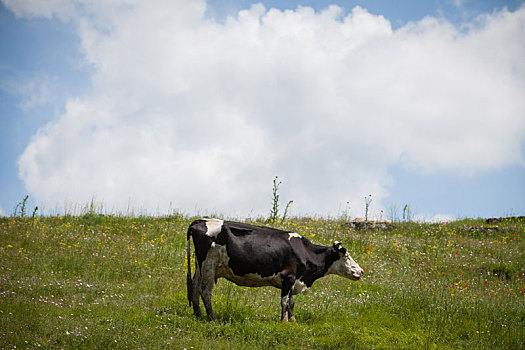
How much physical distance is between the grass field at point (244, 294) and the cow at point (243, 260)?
73 cm

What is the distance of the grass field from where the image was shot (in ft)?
30.5

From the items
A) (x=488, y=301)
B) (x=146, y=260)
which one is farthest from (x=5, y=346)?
(x=488, y=301)

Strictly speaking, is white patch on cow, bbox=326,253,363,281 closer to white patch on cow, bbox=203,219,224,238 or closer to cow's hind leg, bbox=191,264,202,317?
white patch on cow, bbox=203,219,224,238

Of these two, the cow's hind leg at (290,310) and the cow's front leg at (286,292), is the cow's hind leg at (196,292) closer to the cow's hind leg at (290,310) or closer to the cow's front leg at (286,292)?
the cow's front leg at (286,292)

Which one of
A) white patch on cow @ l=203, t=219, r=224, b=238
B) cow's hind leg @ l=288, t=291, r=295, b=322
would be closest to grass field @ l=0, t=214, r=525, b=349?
cow's hind leg @ l=288, t=291, r=295, b=322

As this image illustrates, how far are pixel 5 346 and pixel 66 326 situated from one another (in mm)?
1190

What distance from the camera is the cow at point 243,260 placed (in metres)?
10.2

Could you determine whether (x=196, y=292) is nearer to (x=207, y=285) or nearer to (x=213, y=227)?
(x=207, y=285)

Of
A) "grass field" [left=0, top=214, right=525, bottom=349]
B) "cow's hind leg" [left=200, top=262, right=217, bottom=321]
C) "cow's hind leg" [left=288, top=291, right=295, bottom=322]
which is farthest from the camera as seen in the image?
"cow's hind leg" [left=288, top=291, right=295, bottom=322]

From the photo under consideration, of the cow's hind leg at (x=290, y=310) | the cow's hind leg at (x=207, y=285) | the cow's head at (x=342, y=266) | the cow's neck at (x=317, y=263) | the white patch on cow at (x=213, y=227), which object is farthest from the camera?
the cow's head at (x=342, y=266)

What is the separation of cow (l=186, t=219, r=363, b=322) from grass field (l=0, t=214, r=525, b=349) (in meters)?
0.73

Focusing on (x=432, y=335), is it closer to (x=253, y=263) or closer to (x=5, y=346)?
(x=253, y=263)

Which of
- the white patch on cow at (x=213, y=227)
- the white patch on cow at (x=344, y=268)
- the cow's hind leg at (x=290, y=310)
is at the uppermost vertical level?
the white patch on cow at (x=213, y=227)

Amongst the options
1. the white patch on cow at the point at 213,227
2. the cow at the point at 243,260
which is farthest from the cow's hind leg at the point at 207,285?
the white patch on cow at the point at 213,227
